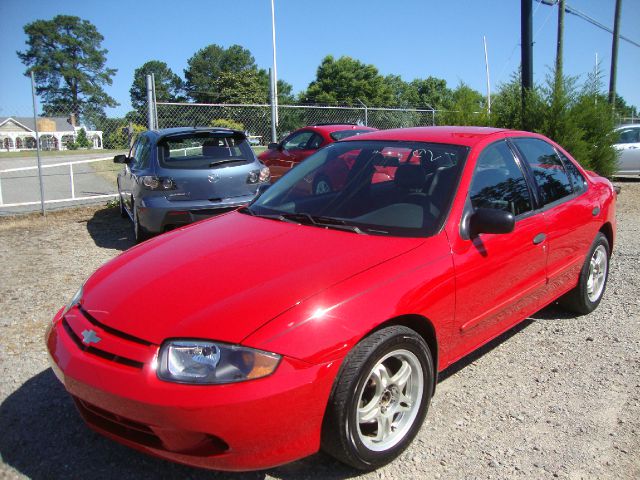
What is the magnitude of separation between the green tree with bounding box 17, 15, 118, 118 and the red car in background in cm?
9382

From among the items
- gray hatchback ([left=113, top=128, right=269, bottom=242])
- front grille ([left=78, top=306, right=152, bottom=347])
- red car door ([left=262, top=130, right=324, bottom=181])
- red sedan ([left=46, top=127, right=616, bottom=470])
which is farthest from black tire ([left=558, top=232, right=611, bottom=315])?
red car door ([left=262, top=130, right=324, bottom=181])

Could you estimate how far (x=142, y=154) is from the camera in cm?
735

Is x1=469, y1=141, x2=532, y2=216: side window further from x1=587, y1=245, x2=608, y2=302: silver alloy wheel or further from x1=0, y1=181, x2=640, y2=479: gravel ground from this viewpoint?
x1=587, y1=245, x2=608, y2=302: silver alloy wheel

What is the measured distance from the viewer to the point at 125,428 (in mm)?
2227

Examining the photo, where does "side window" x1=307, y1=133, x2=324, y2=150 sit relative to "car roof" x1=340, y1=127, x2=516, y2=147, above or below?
above

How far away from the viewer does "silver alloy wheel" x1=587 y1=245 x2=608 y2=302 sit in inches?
176

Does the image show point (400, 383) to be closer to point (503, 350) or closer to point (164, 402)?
point (164, 402)

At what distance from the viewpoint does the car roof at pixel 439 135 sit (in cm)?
343

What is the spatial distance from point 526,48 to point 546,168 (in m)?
7.91

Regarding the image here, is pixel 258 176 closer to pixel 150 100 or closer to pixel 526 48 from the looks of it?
pixel 150 100

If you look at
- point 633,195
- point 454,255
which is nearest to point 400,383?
point 454,255

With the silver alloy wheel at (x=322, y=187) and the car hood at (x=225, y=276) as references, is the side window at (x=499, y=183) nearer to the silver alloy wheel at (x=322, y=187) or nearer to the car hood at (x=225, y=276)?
the car hood at (x=225, y=276)

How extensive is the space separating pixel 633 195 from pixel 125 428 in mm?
12498

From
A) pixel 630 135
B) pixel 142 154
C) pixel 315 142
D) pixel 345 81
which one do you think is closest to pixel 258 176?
pixel 142 154
